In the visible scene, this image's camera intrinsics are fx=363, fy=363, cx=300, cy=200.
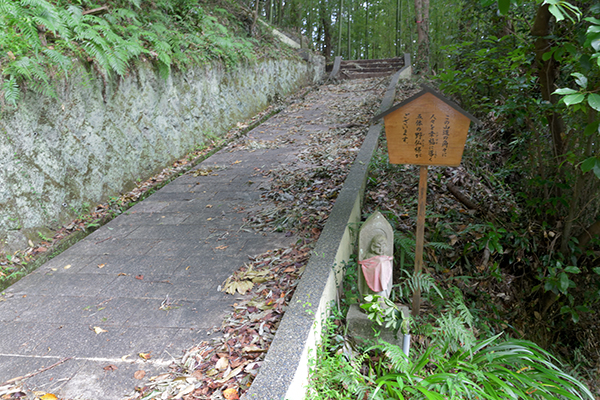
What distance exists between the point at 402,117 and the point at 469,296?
222cm

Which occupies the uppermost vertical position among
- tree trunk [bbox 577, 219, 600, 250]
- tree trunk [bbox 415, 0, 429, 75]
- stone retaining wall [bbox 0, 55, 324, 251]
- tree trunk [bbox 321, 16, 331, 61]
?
tree trunk [bbox 321, 16, 331, 61]

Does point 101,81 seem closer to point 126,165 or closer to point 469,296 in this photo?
point 126,165

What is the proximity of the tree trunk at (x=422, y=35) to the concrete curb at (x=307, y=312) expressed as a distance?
1226cm

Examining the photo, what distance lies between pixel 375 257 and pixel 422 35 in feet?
46.3

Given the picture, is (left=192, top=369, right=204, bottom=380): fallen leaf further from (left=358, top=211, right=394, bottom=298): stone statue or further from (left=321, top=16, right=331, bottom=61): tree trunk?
(left=321, top=16, right=331, bottom=61): tree trunk

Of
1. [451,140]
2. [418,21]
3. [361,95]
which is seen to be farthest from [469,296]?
[418,21]

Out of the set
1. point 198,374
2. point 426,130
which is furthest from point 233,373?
point 426,130

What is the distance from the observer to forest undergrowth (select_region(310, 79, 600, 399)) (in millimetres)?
2822

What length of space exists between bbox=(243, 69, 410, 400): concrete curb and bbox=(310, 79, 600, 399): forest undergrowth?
8.2 inches

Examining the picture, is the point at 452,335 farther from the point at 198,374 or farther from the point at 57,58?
the point at 57,58

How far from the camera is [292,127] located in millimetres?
9133

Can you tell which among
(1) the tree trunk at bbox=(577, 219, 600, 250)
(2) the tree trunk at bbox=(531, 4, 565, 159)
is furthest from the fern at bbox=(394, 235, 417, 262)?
(1) the tree trunk at bbox=(577, 219, 600, 250)

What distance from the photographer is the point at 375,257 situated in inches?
111

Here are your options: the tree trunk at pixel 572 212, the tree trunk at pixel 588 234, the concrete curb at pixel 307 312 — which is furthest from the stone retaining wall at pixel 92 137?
the tree trunk at pixel 588 234
